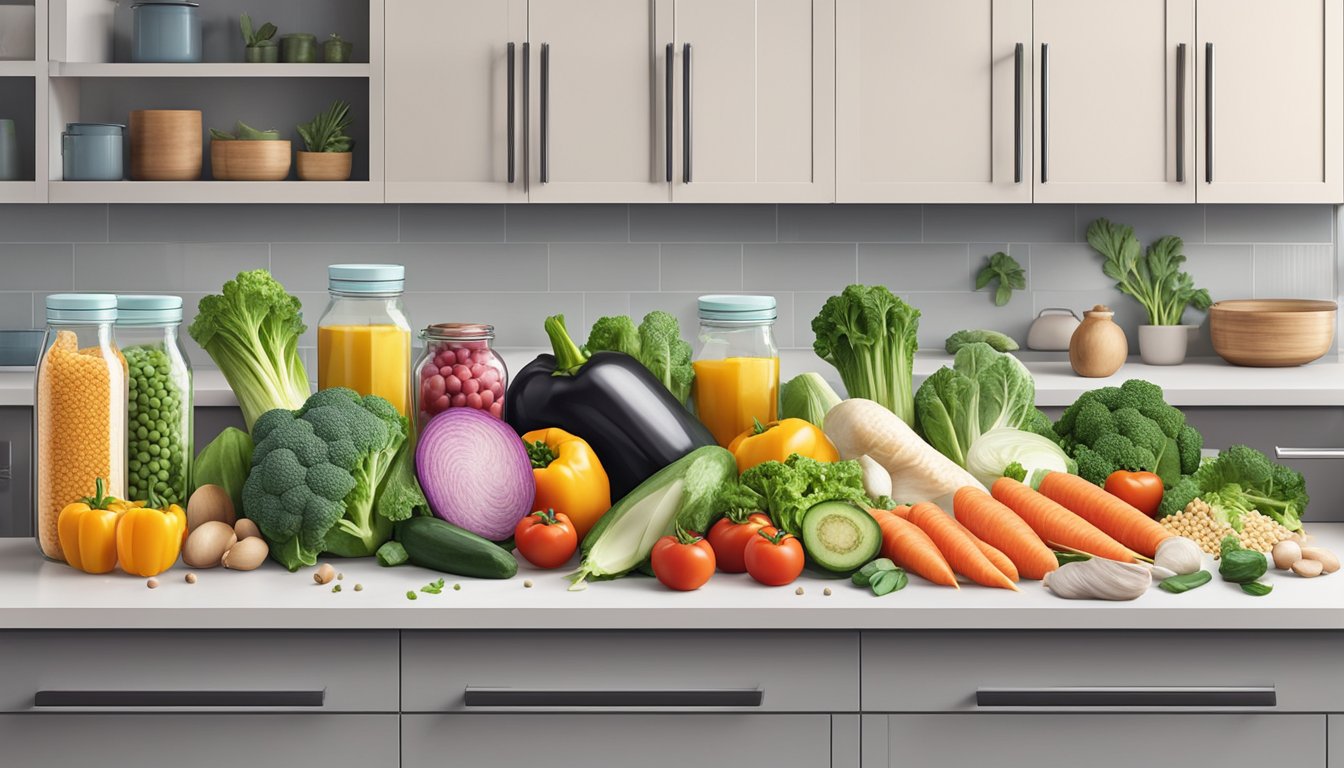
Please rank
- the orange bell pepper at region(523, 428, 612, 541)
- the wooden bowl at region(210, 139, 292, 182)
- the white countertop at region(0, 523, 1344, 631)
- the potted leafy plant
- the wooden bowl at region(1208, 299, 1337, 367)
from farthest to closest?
the potted leafy plant < the wooden bowl at region(210, 139, 292, 182) < the wooden bowl at region(1208, 299, 1337, 367) < the orange bell pepper at region(523, 428, 612, 541) < the white countertop at region(0, 523, 1344, 631)

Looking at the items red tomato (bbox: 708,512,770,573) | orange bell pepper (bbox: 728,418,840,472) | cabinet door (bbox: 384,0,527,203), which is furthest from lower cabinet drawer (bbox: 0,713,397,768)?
cabinet door (bbox: 384,0,527,203)

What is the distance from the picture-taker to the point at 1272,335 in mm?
3770

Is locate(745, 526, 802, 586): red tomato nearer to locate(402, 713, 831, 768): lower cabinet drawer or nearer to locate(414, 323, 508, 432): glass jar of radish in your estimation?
locate(402, 713, 831, 768): lower cabinet drawer

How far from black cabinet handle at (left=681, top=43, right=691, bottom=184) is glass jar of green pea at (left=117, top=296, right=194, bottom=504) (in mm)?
2343

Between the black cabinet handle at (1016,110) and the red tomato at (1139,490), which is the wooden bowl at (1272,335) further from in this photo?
the red tomato at (1139,490)

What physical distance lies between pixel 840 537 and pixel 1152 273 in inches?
120

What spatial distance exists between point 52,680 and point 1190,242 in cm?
374

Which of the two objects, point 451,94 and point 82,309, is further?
point 451,94

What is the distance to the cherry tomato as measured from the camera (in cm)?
152

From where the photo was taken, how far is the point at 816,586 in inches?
58.0

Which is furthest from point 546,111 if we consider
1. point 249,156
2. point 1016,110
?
point 1016,110

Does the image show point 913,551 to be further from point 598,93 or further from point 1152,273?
point 1152,273

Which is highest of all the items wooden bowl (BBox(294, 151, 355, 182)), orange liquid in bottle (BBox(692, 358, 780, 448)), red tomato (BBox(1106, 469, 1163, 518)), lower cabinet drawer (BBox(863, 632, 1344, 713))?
wooden bowl (BBox(294, 151, 355, 182))

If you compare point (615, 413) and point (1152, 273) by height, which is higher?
point (1152, 273)
